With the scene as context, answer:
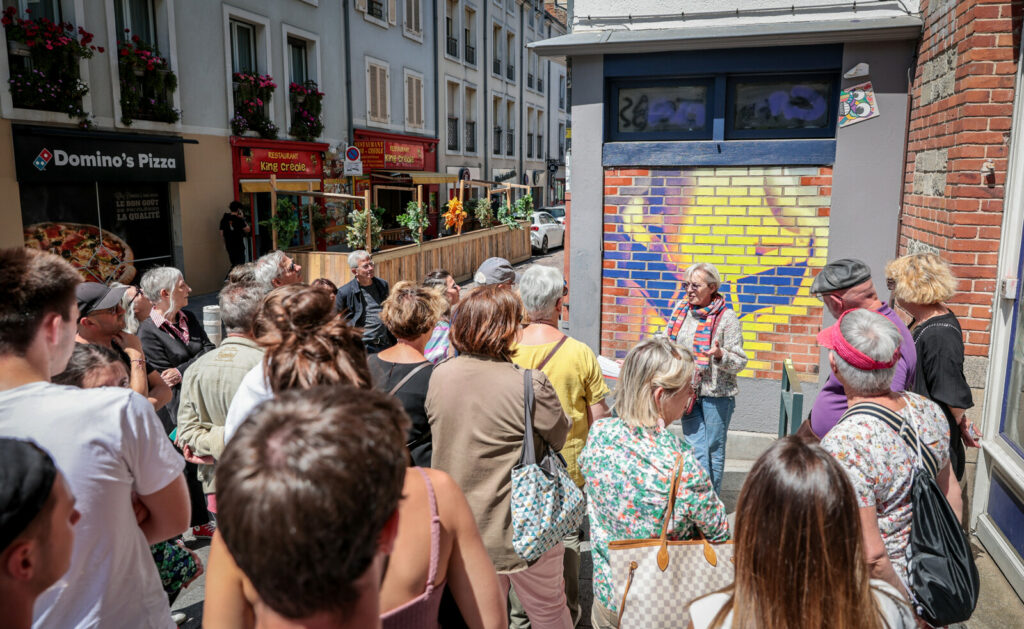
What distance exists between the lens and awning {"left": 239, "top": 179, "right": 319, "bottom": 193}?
52.9ft

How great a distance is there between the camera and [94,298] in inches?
145

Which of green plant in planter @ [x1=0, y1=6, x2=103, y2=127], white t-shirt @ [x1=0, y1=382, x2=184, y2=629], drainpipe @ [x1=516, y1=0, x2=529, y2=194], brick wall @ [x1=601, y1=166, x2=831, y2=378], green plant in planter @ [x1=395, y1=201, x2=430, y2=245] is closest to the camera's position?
white t-shirt @ [x1=0, y1=382, x2=184, y2=629]

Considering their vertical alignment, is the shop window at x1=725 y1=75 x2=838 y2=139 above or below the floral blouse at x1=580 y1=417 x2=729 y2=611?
above

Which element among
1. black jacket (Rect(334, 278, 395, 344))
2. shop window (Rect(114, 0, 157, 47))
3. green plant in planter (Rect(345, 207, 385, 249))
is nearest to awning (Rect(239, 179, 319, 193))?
green plant in planter (Rect(345, 207, 385, 249))

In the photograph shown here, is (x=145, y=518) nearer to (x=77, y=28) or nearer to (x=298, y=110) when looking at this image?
(x=77, y=28)

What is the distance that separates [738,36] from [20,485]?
546 centimetres

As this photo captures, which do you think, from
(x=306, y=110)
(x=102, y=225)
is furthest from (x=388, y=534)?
(x=306, y=110)

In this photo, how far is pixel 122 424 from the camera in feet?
6.29

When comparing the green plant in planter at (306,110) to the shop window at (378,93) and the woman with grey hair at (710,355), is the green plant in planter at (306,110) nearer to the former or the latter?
the shop window at (378,93)

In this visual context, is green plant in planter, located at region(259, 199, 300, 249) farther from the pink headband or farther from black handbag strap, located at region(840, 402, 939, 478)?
black handbag strap, located at region(840, 402, 939, 478)

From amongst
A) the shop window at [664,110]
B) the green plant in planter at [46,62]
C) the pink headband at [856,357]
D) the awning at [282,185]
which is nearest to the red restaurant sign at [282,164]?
the awning at [282,185]

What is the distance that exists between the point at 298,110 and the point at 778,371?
600 inches

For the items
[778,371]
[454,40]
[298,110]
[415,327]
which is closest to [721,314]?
[778,371]

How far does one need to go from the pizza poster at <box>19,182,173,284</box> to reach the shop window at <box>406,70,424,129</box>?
10825 millimetres
